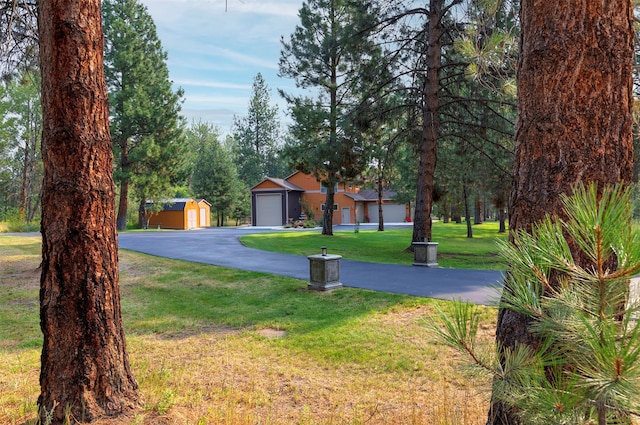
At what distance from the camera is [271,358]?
15.5 ft

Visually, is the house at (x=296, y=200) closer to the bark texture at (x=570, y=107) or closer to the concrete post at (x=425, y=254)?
the concrete post at (x=425, y=254)

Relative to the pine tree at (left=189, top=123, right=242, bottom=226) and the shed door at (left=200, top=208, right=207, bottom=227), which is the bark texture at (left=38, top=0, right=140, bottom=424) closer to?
the shed door at (left=200, top=208, right=207, bottom=227)

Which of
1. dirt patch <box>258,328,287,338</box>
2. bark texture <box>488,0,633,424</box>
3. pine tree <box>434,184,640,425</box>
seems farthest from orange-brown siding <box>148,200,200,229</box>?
pine tree <box>434,184,640,425</box>

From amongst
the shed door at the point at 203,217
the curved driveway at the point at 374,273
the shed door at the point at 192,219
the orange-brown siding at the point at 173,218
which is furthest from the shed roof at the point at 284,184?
the curved driveway at the point at 374,273

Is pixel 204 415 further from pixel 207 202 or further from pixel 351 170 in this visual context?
pixel 207 202

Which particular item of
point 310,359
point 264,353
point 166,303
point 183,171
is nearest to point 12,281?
point 166,303

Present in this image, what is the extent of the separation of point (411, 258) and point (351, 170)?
6.04 m

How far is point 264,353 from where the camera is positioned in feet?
16.1

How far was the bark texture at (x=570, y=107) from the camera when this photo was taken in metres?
1.89

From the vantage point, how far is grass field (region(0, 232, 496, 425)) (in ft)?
10.7

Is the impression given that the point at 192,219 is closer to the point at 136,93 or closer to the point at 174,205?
the point at 174,205

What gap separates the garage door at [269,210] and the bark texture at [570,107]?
110 ft

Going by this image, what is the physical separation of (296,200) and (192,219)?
912 cm

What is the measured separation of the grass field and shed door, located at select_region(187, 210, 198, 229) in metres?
25.9
